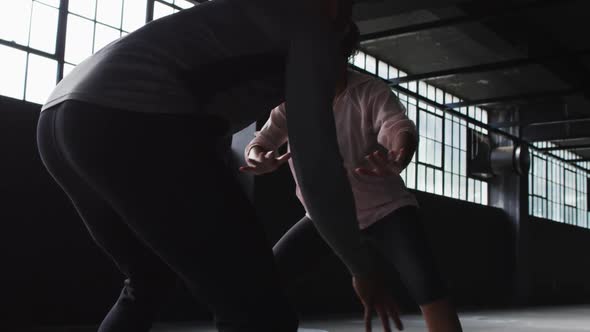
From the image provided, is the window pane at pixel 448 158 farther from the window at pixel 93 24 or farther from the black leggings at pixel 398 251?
the black leggings at pixel 398 251

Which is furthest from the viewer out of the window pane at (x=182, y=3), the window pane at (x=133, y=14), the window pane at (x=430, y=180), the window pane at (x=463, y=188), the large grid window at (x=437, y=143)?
the window pane at (x=463, y=188)

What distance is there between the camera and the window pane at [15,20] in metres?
6.59

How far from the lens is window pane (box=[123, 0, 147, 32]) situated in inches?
311

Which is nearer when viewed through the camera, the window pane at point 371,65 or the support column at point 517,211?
the window pane at point 371,65

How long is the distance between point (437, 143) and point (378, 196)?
42.4ft

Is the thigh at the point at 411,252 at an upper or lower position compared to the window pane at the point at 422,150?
lower

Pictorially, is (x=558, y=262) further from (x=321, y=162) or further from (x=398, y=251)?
(x=321, y=162)

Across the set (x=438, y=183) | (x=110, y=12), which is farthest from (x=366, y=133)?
(x=438, y=183)

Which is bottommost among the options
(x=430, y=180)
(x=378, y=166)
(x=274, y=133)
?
(x=430, y=180)

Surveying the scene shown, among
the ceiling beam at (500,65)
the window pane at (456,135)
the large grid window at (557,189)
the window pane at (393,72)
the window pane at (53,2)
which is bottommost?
the large grid window at (557,189)

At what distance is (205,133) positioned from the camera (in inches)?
49.8

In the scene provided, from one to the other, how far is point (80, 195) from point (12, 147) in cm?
560

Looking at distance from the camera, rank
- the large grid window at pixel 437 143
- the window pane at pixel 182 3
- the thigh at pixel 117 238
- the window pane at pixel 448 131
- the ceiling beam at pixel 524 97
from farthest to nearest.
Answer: the window pane at pixel 448 131, the large grid window at pixel 437 143, the ceiling beam at pixel 524 97, the window pane at pixel 182 3, the thigh at pixel 117 238

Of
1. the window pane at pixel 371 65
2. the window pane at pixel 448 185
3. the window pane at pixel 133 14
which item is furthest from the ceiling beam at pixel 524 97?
the window pane at pixel 133 14
